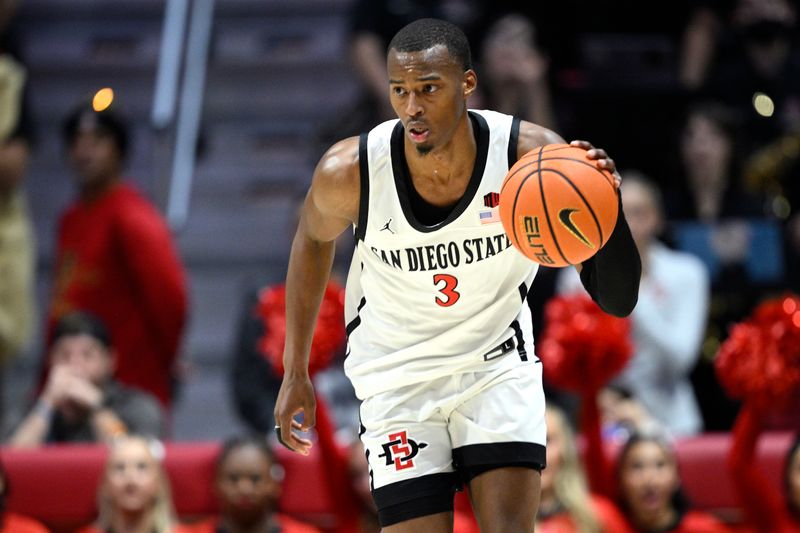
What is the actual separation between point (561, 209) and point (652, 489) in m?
3.44

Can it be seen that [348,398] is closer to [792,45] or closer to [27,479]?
[27,479]

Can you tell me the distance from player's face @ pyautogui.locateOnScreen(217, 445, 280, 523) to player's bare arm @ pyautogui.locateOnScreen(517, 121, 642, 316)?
3.04 metres

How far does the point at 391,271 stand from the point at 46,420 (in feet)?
12.3

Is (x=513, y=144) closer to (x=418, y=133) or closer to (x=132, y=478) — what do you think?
(x=418, y=133)

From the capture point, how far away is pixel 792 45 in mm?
9680

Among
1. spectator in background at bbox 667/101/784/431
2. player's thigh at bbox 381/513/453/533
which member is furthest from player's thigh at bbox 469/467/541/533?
spectator in background at bbox 667/101/784/431

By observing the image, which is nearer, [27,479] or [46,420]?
[27,479]

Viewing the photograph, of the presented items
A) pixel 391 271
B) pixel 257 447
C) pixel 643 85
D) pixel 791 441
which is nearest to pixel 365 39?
pixel 643 85

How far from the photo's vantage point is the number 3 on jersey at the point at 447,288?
4.44 meters

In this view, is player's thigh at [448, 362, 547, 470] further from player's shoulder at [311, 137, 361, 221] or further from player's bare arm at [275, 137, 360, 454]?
player's shoulder at [311, 137, 361, 221]

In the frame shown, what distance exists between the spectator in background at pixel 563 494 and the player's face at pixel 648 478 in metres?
0.20

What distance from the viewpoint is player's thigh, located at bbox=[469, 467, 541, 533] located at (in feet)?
14.2

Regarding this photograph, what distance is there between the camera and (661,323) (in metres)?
8.00

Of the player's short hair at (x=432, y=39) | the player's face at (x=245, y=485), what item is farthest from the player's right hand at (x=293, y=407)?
the player's face at (x=245, y=485)
